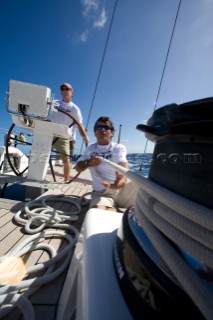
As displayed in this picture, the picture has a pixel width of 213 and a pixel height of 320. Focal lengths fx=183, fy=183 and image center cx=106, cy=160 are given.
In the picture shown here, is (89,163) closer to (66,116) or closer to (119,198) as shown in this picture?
(119,198)

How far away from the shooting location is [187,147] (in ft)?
1.21

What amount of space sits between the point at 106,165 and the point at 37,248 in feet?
3.20

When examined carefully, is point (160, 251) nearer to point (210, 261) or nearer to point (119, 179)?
point (210, 261)

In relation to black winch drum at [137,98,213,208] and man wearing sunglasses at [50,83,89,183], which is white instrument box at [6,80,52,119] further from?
black winch drum at [137,98,213,208]

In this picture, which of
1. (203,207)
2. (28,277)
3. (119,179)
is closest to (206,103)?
(203,207)

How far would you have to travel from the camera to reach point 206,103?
0.32 metres

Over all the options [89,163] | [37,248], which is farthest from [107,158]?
[37,248]

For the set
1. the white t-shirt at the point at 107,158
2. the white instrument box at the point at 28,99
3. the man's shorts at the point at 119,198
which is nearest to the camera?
the man's shorts at the point at 119,198

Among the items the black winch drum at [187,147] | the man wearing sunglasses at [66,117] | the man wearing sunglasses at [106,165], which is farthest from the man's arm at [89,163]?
the black winch drum at [187,147]

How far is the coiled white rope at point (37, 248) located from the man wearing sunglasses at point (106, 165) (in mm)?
335

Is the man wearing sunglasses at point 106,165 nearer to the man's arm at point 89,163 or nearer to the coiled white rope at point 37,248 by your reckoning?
the man's arm at point 89,163

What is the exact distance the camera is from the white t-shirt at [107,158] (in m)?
1.86

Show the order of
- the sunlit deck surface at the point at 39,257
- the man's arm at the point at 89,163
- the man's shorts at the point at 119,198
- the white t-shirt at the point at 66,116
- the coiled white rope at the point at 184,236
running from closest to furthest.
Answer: the coiled white rope at the point at 184,236, the sunlit deck surface at the point at 39,257, the man's shorts at the point at 119,198, the man's arm at the point at 89,163, the white t-shirt at the point at 66,116

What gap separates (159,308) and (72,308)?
0.34 meters
